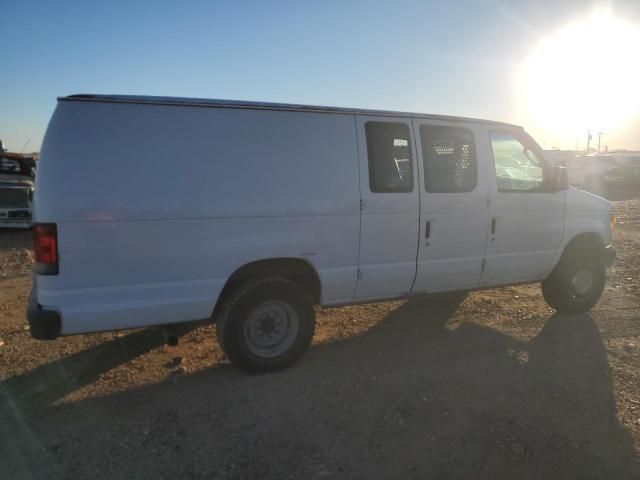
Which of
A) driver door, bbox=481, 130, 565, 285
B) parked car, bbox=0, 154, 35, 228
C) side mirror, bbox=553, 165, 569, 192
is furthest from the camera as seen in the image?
parked car, bbox=0, 154, 35, 228

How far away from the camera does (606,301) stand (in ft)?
21.8

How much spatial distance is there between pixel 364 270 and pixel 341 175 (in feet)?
2.94

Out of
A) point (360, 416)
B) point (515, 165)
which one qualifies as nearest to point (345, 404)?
point (360, 416)

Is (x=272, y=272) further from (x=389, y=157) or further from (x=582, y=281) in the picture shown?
(x=582, y=281)

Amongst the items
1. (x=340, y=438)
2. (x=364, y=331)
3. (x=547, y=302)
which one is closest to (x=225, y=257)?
(x=340, y=438)

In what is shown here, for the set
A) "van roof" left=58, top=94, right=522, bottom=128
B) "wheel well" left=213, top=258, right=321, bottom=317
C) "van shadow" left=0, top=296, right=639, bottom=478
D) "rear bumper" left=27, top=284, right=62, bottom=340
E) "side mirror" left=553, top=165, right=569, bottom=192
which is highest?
"van roof" left=58, top=94, right=522, bottom=128

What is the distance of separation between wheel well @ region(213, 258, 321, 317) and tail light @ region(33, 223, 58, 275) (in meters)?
1.26

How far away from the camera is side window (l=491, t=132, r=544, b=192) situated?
210 inches

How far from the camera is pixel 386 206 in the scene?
181 inches

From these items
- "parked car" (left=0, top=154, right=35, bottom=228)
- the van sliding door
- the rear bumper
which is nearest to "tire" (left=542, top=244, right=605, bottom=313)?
the van sliding door

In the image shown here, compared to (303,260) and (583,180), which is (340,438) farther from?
(583,180)

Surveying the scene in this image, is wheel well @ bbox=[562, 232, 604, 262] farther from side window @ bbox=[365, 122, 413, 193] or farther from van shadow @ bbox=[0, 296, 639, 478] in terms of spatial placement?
side window @ bbox=[365, 122, 413, 193]

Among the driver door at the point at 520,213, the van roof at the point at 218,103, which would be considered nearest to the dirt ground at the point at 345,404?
the driver door at the point at 520,213

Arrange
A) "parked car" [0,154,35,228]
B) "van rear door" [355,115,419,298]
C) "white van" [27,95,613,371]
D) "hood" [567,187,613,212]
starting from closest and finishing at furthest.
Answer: "white van" [27,95,613,371]
"van rear door" [355,115,419,298]
"hood" [567,187,613,212]
"parked car" [0,154,35,228]
